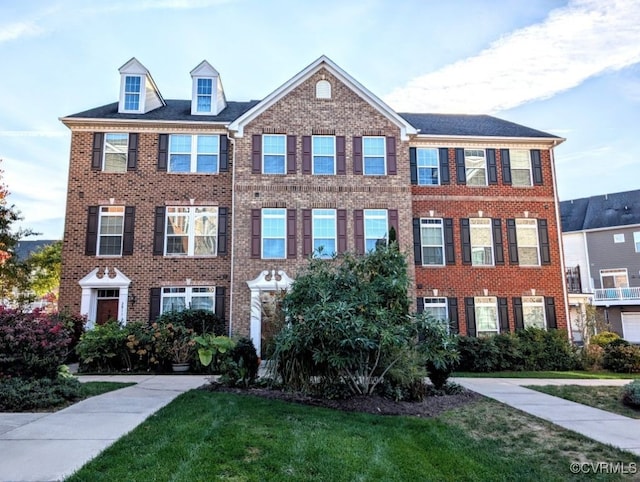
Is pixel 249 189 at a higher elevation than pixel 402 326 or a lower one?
higher

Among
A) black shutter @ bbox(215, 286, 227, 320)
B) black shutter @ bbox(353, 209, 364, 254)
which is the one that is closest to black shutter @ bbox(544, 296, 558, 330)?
black shutter @ bbox(353, 209, 364, 254)

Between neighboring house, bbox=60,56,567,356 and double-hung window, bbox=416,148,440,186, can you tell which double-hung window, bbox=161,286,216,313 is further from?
double-hung window, bbox=416,148,440,186

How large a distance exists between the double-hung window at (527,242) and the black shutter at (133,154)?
1478 cm

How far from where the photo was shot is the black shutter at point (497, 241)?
16.6 m

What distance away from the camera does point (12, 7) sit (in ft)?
30.7

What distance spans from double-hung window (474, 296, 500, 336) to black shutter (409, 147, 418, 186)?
5.12 metres

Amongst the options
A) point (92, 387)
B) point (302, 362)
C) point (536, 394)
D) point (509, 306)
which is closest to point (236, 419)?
point (302, 362)

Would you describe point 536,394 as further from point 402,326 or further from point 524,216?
point 524,216

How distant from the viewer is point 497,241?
16719 millimetres

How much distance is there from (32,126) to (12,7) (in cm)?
1211

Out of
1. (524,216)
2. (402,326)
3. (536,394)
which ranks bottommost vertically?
(536,394)

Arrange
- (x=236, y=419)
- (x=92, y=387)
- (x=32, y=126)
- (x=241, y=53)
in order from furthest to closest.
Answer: (x=32, y=126) → (x=241, y=53) → (x=92, y=387) → (x=236, y=419)

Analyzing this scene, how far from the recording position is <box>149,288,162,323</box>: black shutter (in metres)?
14.9

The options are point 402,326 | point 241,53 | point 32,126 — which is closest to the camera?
point 402,326
